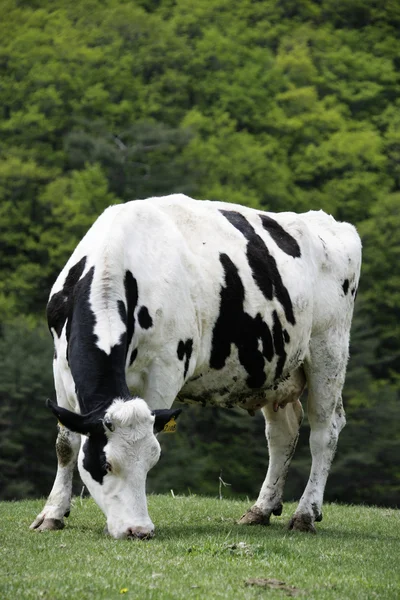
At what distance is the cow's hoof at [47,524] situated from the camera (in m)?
8.47

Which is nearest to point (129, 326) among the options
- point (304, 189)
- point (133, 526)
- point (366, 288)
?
Result: point (133, 526)

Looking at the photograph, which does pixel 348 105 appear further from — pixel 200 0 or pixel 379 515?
pixel 379 515

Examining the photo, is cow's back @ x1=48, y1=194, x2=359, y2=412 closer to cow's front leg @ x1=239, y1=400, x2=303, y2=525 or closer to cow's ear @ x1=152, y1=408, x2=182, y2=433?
cow's ear @ x1=152, y1=408, x2=182, y2=433

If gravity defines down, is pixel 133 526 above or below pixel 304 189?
above

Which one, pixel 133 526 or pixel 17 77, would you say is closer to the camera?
pixel 133 526

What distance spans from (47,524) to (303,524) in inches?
87.3

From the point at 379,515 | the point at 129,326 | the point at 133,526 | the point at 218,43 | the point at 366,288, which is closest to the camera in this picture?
the point at 133,526

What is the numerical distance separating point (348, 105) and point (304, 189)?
9266mm

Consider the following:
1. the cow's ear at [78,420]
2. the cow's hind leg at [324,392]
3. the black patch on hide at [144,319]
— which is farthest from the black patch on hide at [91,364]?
the cow's hind leg at [324,392]

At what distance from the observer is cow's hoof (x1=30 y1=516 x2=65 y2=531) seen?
847 cm

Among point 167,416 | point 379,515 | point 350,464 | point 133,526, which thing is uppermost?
point 167,416

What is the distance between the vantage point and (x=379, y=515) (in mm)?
11531

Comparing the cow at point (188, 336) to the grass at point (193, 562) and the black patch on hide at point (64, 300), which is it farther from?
the grass at point (193, 562)

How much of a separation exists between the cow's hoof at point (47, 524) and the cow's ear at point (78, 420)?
4.03ft
